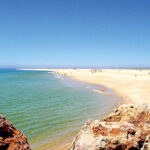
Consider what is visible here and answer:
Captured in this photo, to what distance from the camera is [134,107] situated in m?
6.42

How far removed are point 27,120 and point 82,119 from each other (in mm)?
5086

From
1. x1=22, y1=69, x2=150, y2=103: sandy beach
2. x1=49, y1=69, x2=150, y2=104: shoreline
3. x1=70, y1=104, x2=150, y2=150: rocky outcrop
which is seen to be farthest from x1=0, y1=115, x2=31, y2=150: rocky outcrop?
x1=22, y1=69, x2=150, y2=103: sandy beach

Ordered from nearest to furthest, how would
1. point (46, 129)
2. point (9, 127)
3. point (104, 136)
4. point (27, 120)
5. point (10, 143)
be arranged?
point (10, 143) < point (9, 127) < point (104, 136) < point (46, 129) < point (27, 120)

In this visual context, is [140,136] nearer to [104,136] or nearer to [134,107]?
[104,136]

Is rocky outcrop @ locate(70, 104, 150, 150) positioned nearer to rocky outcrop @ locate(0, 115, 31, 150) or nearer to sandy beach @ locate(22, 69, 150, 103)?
rocky outcrop @ locate(0, 115, 31, 150)

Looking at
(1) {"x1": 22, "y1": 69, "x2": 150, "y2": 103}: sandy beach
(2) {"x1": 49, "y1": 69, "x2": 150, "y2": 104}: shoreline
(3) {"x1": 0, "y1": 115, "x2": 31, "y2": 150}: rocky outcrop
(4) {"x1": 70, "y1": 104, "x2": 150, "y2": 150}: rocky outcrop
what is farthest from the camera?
(1) {"x1": 22, "y1": 69, "x2": 150, "y2": 103}: sandy beach

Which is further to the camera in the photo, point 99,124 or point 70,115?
point 70,115

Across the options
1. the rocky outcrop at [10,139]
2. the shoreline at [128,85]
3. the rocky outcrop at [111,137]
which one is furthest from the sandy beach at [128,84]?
the rocky outcrop at [10,139]

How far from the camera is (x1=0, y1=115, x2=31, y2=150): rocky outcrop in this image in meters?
3.39

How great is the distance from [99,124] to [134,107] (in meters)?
2.88

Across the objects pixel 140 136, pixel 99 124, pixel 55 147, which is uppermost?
pixel 99 124

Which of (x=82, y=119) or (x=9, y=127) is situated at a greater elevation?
(x=9, y=127)

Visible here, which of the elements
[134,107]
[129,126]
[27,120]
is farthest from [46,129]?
[129,126]

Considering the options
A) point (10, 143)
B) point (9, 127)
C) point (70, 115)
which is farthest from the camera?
point (70, 115)
